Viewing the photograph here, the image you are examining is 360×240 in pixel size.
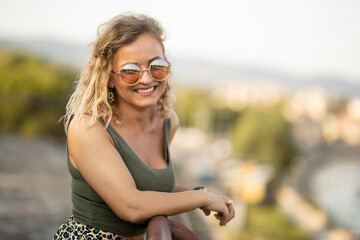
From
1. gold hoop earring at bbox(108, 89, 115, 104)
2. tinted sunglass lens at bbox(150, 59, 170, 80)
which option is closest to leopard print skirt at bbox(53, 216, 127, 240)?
gold hoop earring at bbox(108, 89, 115, 104)

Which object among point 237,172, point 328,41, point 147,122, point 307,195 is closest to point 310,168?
point 307,195

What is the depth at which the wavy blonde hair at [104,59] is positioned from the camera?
135 cm

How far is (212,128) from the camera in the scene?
78500mm

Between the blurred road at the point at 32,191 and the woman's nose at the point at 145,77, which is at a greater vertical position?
the woman's nose at the point at 145,77

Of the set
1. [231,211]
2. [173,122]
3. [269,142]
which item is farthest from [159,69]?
[269,142]

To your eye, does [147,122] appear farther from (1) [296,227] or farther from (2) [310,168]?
(2) [310,168]

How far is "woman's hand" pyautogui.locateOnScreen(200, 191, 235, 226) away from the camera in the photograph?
4.13 feet

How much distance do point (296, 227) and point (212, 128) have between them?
120 feet

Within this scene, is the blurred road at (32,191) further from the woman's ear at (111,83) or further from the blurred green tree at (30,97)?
the blurred green tree at (30,97)

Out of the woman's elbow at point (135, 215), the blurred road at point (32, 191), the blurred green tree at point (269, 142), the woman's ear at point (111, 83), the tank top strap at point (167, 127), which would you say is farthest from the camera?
the blurred green tree at point (269, 142)

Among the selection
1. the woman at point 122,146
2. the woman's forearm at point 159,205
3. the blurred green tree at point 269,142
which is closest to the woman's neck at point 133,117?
the woman at point 122,146

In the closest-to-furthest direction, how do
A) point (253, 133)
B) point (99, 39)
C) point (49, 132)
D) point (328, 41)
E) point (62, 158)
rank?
point (99, 39)
point (62, 158)
point (49, 132)
point (253, 133)
point (328, 41)

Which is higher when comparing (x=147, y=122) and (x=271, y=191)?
(x=147, y=122)

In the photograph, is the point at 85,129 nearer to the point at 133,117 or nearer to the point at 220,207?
the point at 133,117
